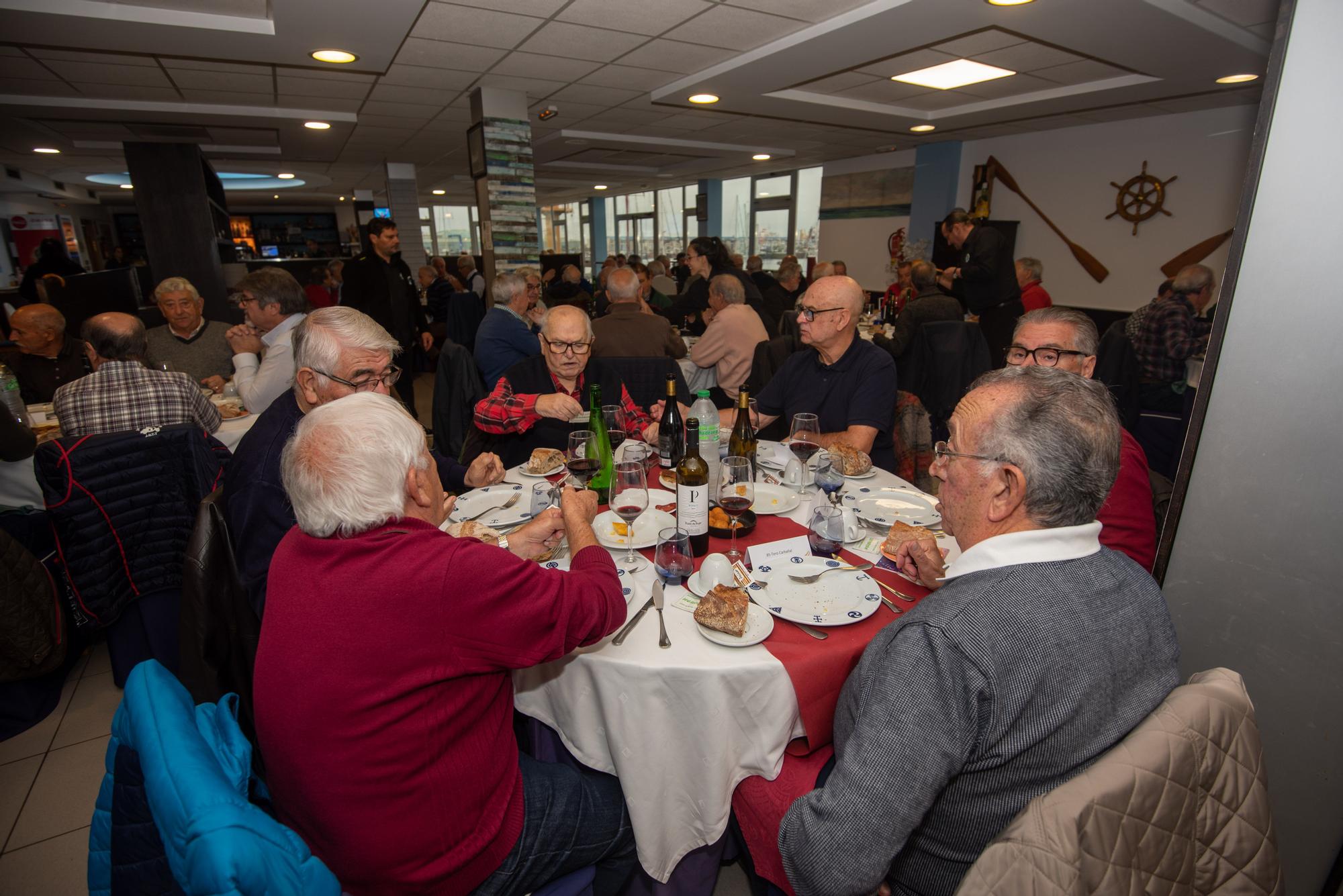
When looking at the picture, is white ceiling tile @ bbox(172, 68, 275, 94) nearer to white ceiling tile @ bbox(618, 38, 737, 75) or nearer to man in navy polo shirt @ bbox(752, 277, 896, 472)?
white ceiling tile @ bbox(618, 38, 737, 75)

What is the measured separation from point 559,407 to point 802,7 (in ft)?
9.60

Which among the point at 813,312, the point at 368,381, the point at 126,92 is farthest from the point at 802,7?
the point at 126,92

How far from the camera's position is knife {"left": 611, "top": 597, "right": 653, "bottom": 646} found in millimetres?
1369

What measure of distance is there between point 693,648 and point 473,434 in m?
1.78

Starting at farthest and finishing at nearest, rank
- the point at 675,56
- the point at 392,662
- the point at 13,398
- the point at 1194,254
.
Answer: the point at 1194,254 → the point at 675,56 → the point at 13,398 → the point at 392,662

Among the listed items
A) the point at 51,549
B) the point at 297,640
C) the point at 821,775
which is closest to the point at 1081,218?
the point at 821,775

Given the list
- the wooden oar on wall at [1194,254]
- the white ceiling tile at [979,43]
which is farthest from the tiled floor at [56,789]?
the wooden oar on wall at [1194,254]

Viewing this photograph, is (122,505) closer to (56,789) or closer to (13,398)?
(56,789)

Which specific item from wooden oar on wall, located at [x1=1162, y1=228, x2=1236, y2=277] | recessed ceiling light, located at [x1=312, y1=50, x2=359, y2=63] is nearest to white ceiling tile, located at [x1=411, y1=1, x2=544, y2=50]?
recessed ceiling light, located at [x1=312, y1=50, x2=359, y2=63]

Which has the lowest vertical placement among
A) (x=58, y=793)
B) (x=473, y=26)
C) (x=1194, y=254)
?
(x=58, y=793)

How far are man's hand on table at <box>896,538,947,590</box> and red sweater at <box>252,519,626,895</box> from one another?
86cm

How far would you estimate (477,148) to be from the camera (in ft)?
19.0

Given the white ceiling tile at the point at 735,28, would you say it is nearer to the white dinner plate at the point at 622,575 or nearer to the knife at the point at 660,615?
the white dinner plate at the point at 622,575

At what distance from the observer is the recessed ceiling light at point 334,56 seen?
4.22m
